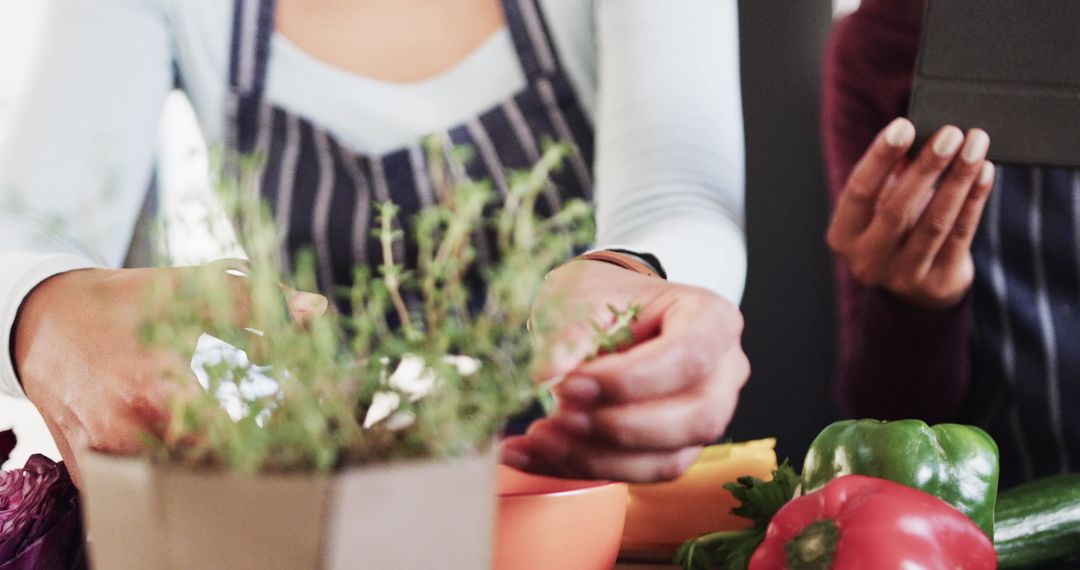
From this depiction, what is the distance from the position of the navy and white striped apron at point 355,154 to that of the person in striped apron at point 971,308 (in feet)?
0.99

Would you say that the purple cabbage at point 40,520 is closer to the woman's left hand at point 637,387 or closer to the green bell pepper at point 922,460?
the woman's left hand at point 637,387

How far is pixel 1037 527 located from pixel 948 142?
258 millimetres

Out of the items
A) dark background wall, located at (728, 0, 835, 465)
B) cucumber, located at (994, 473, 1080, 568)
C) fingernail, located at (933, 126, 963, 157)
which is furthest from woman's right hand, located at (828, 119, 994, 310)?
cucumber, located at (994, 473, 1080, 568)

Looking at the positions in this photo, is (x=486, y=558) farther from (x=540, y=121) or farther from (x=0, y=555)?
(x=540, y=121)

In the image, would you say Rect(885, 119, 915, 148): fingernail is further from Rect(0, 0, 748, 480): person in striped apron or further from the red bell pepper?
the red bell pepper

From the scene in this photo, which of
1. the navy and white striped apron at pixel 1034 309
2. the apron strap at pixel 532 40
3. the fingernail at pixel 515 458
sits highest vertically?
the apron strap at pixel 532 40

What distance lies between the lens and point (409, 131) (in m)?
0.83

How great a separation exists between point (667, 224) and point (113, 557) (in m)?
0.51

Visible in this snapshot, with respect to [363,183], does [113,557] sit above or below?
above

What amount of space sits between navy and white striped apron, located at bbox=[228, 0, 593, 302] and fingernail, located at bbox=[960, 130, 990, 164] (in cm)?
33

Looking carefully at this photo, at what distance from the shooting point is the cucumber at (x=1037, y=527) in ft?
1.64

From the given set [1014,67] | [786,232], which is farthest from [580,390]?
[786,232]

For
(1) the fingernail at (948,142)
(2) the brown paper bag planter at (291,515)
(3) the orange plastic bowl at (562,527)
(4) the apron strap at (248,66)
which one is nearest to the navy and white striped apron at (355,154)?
(4) the apron strap at (248,66)

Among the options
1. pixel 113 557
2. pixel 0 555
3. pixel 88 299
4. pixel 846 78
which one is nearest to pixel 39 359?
pixel 88 299
